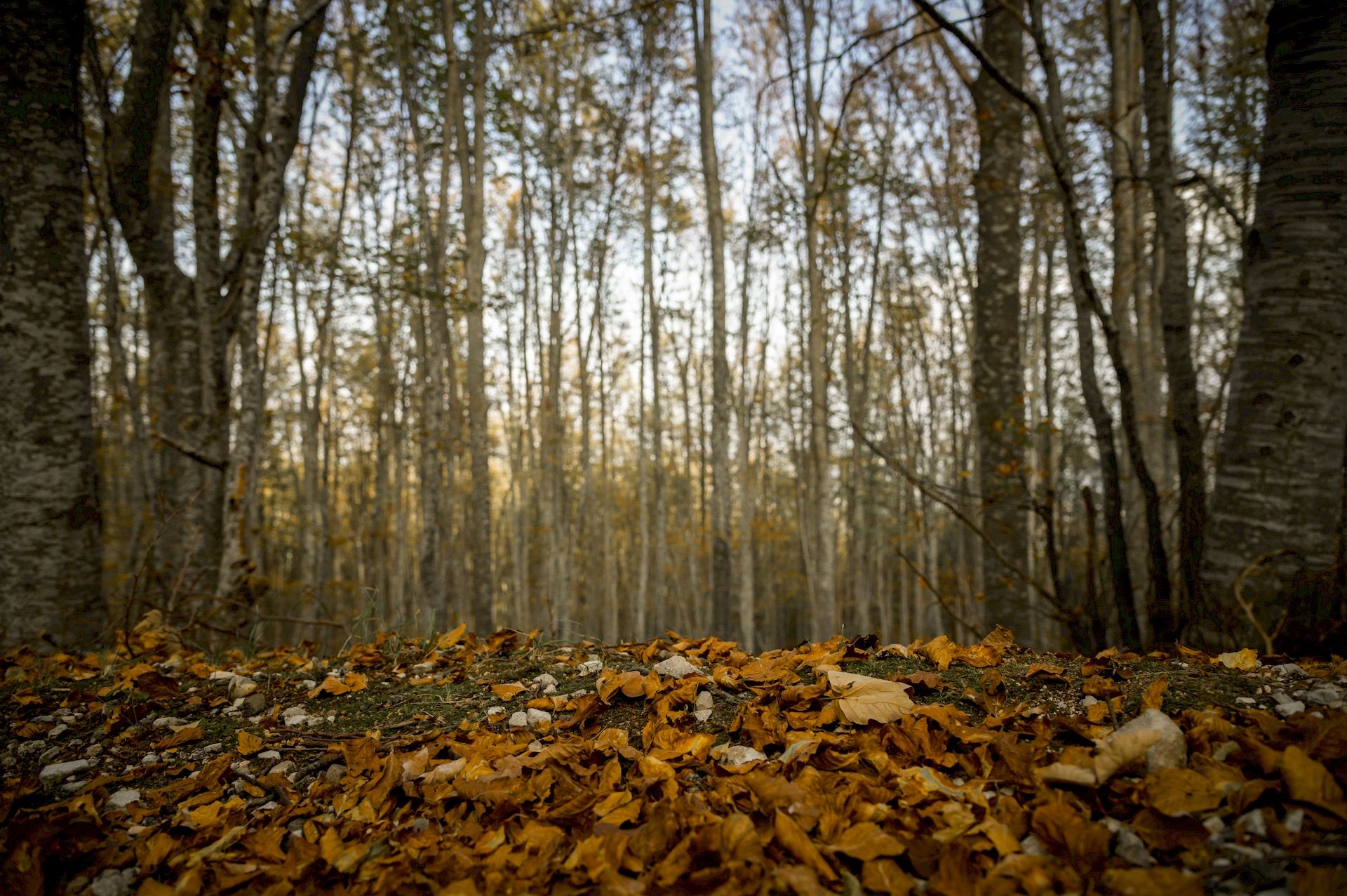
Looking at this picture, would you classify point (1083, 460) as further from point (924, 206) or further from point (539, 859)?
point (539, 859)

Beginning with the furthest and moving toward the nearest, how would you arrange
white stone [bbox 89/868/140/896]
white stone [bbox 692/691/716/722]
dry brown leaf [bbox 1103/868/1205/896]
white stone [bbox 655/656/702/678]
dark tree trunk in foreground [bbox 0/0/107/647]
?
dark tree trunk in foreground [bbox 0/0/107/647] → white stone [bbox 655/656/702/678] → white stone [bbox 692/691/716/722] → white stone [bbox 89/868/140/896] → dry brown leaf [bbox 1103/868/1205/896]

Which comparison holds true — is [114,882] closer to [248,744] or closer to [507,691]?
[248,744]

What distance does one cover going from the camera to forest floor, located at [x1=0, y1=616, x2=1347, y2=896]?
0.97 m

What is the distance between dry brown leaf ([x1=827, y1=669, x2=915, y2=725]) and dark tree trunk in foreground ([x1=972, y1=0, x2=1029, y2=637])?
3194 millimetres

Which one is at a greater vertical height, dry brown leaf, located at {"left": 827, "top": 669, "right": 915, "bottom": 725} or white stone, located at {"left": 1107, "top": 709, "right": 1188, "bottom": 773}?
white stone, located at {"left": 1107, "top": 709, "right": 1188, "bottom": 773}

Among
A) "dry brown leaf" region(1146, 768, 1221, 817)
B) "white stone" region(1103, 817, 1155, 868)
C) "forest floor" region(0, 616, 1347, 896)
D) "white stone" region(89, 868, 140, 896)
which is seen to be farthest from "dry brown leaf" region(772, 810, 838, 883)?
"white stone" region(89, 868, 140, 896)

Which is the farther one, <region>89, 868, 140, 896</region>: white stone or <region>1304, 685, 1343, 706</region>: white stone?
<region>1304, 685, 1343, 706</region>: white stone

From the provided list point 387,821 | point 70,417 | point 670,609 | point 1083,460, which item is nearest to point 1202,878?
point 387,821

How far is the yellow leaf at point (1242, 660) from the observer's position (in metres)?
1.59

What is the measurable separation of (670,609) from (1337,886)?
2533 centimetres

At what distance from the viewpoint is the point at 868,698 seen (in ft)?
4.97

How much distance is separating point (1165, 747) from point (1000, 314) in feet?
13.6

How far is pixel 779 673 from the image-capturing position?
178 centimetres

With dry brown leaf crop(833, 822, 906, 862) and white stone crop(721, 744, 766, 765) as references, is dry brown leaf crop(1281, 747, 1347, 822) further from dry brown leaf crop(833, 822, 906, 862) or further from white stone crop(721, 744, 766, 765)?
white stone crop(721, 744, 766, 765)
